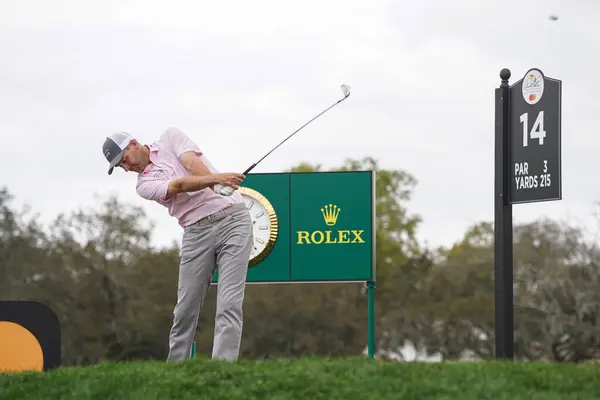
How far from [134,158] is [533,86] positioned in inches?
139

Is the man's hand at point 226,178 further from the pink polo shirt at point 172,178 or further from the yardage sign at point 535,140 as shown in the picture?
the yardage sign at point 535,140

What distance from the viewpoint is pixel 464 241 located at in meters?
53.0

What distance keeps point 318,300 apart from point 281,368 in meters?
42.0

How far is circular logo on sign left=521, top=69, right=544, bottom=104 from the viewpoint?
8961 mm

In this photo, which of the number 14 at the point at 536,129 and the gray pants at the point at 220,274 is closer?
the gray pants at the point at 220,274

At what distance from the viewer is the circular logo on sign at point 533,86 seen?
8.96 m

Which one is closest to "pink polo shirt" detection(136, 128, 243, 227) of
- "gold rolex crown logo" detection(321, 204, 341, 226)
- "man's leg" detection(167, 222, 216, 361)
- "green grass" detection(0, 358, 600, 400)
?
"man's leg" detection(167, 222, 216, 361)

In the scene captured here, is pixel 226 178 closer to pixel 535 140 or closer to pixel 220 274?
pixel 220 274

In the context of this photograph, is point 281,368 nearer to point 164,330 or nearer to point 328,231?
point 328,231

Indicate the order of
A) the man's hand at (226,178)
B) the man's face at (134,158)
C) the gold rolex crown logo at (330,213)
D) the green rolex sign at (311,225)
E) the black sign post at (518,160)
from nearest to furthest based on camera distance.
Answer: the man's hand at (226,178) → the man's face at (134,158) → the black sign post at (518,160) → the green rolex sign at (311,225) → the gold rolex crown logo at (330,213)

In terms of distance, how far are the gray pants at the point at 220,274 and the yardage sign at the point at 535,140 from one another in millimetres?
2714

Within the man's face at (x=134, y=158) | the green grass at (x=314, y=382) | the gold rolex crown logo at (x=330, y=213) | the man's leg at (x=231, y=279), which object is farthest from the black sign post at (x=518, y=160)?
the gold rolex crown logo at (x=330, y=213)

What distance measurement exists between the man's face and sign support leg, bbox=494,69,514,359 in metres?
3.07

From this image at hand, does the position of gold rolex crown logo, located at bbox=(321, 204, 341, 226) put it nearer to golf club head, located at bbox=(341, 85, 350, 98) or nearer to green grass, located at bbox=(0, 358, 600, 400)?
golf club head, located at bbox=(341, 85, 350, 98)
